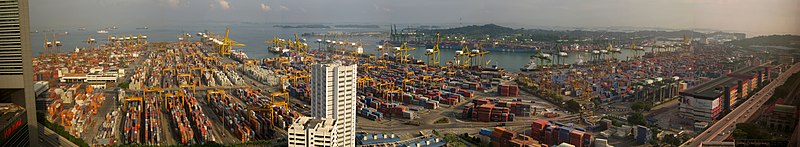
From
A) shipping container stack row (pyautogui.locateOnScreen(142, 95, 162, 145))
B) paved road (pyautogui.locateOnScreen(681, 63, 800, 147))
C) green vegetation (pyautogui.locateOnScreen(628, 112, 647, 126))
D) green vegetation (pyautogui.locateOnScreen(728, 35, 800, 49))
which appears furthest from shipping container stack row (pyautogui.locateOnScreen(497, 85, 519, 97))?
shipping container stack row (pyautogui.locateOnScreen(142, 95, 162, 145))

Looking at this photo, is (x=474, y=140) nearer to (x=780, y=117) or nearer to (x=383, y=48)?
(x=780, y=117)

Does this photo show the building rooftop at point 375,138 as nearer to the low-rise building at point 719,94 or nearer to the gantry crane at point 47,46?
the low-rise building at point 719,94

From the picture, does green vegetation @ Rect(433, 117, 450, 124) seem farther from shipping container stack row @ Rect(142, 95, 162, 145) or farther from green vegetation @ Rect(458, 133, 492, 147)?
shipping container stack row @ Rect(142, 95, 162, 145)

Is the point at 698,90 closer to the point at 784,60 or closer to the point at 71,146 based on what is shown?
the point at 784,60

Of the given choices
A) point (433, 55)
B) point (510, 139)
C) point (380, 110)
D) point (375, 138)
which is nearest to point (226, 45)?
point (433, 55)

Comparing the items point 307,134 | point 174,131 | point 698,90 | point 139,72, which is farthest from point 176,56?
point 698,90

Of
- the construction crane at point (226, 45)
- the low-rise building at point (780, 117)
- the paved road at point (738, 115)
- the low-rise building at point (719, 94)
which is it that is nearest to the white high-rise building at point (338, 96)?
the paved road at point (738, 115)
